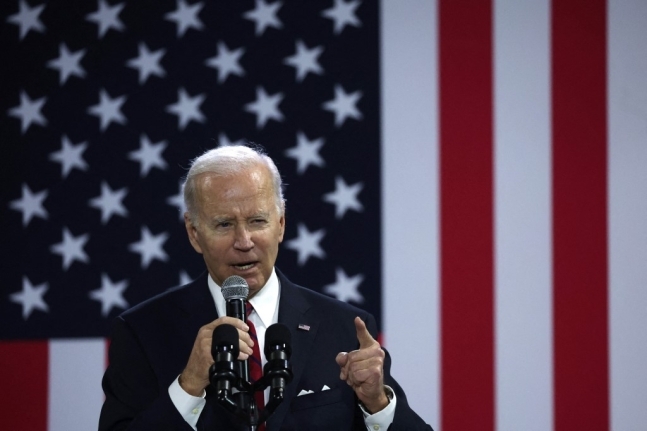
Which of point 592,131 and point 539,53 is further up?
point 539,53

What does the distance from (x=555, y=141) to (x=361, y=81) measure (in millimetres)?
895

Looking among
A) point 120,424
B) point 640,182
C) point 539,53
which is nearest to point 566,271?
point 640,182

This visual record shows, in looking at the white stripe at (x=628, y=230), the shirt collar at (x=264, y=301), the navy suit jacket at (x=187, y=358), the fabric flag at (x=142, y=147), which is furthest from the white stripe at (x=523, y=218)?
the shirt collar at (x=264, y=301)

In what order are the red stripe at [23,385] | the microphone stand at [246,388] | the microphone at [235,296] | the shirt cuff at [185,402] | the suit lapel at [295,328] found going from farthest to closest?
the red stripe at [23,385], the suit lapel at [295,328], the shirt cuff at [185,402], the microphone at [235,296], the microphone stand at [246,388]

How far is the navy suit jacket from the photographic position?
1.90m

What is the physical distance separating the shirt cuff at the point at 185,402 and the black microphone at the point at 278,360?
307mm

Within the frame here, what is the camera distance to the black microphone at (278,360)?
1.43 meters

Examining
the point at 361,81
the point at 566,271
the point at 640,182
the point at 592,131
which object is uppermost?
the point at 361,81

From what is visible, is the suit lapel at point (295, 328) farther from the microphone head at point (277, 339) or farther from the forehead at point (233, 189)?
the microphone head at point (277, 339)

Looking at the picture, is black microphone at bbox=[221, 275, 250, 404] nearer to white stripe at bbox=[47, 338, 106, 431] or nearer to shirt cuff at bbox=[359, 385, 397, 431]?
shirt cuff at bbox=[359, 385, 397, 431]

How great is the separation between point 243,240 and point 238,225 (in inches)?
1.8

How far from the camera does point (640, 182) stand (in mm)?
3338

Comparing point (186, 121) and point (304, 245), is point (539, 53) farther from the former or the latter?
point (186, 121)

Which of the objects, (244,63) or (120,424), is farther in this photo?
(244,63)
